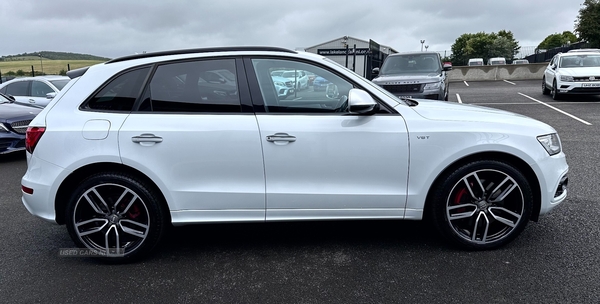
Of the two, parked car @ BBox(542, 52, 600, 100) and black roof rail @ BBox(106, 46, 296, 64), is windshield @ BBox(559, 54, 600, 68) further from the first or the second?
black roof rail @ BBox(106, 46, 296, 64)

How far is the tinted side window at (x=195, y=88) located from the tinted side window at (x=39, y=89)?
30.0 feet

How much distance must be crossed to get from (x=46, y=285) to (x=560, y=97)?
50.8 feet

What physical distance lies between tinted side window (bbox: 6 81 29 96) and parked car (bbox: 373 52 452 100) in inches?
355

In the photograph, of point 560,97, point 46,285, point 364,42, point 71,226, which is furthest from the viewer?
point 364,42

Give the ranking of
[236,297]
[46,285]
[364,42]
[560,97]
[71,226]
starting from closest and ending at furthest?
[236,297] < [46,285] < [71,226] < [560,97] < [364,42]

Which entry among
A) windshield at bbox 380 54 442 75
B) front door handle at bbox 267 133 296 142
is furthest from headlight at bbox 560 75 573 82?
front door handle at bbox 267 133 296 142

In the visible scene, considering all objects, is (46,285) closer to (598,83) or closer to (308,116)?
(308,116)

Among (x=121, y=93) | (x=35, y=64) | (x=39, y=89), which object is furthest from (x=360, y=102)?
(x=35, y=64)

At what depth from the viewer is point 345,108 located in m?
3.34

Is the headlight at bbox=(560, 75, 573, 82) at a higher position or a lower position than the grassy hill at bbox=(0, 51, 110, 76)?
lower

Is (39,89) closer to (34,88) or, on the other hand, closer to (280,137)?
(34,88)

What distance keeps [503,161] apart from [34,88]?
11642 millimetres

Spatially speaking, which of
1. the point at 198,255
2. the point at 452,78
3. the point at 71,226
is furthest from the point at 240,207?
the point at 452,78

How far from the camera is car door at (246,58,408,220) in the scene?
3.23m
